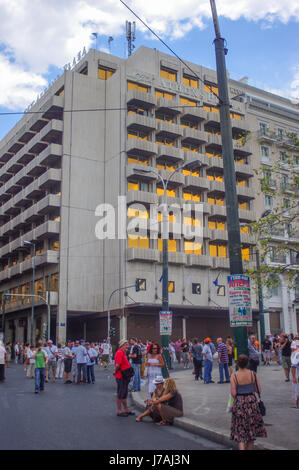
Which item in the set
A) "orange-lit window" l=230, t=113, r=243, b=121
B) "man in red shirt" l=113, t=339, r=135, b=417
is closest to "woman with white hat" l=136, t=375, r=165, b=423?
"man in red shirt" l=113, t=339, r=135, b=417

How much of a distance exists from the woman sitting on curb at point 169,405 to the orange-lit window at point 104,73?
149ft

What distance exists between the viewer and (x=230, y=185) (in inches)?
386

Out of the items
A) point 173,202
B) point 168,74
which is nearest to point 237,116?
point 168,74

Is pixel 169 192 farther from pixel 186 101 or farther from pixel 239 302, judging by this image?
pixel 239 302

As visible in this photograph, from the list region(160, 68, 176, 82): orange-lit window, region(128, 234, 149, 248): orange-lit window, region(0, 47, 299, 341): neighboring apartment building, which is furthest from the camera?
region(160, 68, 176, 82): orange-lit window

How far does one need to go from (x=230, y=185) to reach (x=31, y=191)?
44069 mm

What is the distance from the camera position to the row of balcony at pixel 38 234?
149 feet

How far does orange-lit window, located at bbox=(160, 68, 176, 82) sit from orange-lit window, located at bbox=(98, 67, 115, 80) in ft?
16.9

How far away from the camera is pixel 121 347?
12.2 m

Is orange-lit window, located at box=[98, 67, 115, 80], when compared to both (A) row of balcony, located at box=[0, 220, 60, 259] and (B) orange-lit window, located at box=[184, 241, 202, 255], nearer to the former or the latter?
(A) row of balcony, located at box=[0, 220, 60, 259]

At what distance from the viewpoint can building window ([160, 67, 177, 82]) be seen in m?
51.2

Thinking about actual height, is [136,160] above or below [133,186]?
above

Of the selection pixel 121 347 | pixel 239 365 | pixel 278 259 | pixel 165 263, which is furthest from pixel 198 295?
pixel 239 365
